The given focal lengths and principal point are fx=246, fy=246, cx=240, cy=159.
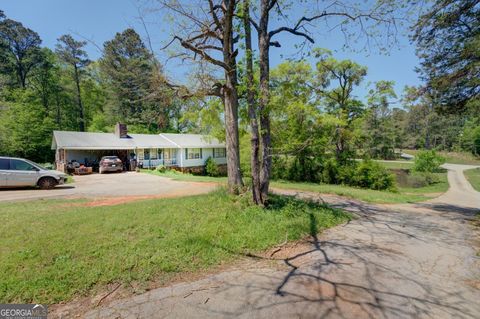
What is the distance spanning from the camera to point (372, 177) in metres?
19.4

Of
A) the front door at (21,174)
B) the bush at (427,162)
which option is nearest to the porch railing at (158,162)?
the front door at (21,174)

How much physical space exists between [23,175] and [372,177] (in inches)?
857

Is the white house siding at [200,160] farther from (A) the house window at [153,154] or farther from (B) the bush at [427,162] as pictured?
(B) the bush at [427,162]

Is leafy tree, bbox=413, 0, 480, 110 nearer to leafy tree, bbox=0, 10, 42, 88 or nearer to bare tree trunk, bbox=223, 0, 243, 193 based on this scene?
bare tree trunk, bbox=223, 0, 243, 193

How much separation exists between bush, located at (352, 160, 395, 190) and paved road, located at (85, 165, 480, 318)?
15.2 metres

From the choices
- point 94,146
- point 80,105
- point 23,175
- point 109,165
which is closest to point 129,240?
point 23,175

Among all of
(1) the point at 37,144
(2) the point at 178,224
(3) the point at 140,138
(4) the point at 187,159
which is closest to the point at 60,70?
(1) the point at 37,144

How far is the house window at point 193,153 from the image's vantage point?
27.5 metres

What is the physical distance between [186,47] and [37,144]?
26886 millimetres

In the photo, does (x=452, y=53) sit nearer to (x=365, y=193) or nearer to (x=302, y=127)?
(x=365, y=193)

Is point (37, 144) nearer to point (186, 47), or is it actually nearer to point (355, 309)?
point (186, 47)

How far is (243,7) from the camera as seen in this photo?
21.2 feet

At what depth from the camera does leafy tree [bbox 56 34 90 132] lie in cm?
3416

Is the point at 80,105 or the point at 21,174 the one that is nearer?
the point at 21,174
